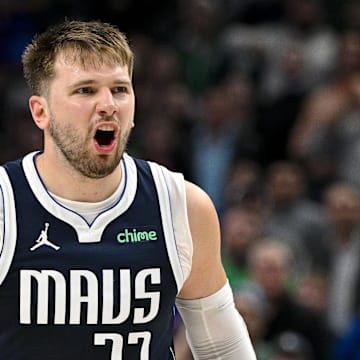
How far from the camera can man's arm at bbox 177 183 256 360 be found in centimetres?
350

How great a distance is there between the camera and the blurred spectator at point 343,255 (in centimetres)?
694

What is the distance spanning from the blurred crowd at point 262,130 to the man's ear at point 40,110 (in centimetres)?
284

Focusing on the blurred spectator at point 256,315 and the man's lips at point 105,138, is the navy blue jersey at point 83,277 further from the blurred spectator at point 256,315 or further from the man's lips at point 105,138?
the blurred spectator at point 256,315

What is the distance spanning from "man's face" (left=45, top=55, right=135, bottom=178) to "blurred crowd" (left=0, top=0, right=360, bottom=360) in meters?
2.85

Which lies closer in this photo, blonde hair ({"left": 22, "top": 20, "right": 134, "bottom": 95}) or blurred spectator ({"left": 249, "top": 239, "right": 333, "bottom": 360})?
blonde hair ({"left": 22, "top": 20, "right": 134, "bottom": 95})

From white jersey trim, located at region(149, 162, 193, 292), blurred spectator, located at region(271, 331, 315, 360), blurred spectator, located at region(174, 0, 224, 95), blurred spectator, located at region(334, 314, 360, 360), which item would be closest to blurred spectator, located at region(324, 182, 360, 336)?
blurred spectator, located at region(334, 314, 360, 360)

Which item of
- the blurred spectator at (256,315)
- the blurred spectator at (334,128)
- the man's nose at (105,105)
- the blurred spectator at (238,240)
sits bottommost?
the blurred spectator at (256,315)

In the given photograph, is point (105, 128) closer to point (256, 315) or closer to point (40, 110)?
point (40, 110)

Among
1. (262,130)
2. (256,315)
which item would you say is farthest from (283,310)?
(262,130)

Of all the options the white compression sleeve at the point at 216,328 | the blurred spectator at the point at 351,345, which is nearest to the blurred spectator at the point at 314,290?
the blurred spectator at the point at 351,345

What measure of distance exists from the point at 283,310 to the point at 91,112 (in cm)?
348

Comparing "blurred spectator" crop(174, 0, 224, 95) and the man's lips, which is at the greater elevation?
"blurred spectator" crop(174, 0, 224, 95)

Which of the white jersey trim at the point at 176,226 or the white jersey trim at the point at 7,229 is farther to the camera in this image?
the white jersey trim at the point at 176,226

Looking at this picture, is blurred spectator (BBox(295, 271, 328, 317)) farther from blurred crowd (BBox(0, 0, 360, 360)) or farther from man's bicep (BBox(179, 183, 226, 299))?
man's bicep (BBox(179, 183, 226, 299))
